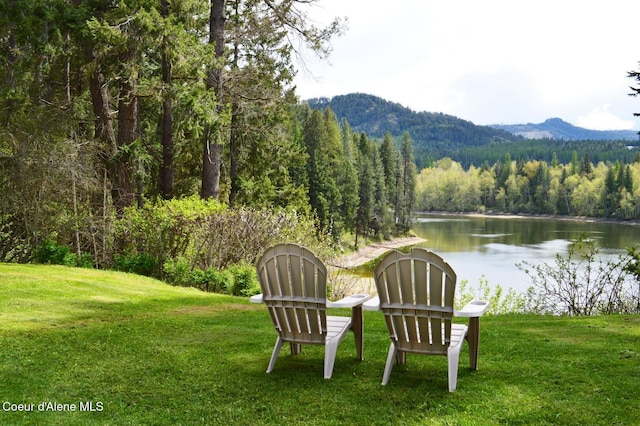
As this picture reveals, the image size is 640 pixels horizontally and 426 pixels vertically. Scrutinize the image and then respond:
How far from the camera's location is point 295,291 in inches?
168

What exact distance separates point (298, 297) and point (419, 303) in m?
0.85

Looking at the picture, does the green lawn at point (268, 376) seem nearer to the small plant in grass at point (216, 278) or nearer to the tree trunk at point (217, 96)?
the small plant in grass at point (216, 278)

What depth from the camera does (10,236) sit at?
11.6 m

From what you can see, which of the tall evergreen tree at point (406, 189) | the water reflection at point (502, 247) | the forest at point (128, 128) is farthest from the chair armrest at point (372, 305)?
the tall evergreen tree at point (406, 189)

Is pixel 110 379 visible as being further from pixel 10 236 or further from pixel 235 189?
pixel 235 189

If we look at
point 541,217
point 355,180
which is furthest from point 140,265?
point 541,217

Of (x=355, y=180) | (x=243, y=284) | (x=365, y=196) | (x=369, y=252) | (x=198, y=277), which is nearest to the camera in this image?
(x=243, y=284)

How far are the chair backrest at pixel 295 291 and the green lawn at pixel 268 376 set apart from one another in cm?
37

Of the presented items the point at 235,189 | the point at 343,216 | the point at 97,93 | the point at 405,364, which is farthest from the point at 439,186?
the point at 405,364

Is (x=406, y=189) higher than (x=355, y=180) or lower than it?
lower

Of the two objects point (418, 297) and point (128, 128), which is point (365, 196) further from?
point (418, 297)

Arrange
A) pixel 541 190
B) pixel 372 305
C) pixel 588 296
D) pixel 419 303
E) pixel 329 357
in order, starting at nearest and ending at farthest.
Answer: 1. pixel 419 303
2. pixel 372 305
3. pixel 329 357
4. pixel 588 296
5. pixel 541 190

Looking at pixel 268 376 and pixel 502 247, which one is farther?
pixel 502 247

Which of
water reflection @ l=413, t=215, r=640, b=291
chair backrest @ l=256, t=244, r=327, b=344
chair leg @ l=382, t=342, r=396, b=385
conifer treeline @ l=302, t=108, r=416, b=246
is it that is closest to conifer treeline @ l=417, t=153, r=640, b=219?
water reflection @ l=413, t=215, r=640, b=291
